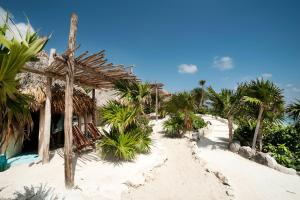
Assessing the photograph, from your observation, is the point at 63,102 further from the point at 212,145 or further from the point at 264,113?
the point at 264,113

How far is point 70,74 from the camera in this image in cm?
462

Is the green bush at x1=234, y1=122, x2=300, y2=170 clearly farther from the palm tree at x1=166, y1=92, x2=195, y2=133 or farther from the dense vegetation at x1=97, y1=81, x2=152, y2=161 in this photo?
the dense vegetation at x1=97, y1=81, x2=152, y2=161

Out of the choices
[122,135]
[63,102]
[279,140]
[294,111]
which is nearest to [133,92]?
[122,135]

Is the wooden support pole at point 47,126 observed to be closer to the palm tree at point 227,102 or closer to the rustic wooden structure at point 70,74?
the rustic wooden structure at point 70,74

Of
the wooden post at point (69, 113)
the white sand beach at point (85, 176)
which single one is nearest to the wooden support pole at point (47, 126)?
the white sand beach at point (85, 176)

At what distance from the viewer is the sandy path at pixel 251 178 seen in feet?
16.3

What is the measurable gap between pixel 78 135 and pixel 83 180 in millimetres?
2422

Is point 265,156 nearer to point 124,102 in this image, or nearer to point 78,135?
point 124,102

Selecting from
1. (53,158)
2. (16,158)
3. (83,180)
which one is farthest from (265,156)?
(16,158)

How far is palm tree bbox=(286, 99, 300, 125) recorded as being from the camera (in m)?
8.56

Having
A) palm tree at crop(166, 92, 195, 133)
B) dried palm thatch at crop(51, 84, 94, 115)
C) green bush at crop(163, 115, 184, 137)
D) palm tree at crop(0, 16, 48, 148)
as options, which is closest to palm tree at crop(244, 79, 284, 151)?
palm tree at crop(166, 92, 195, 133)

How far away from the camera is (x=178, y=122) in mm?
11594

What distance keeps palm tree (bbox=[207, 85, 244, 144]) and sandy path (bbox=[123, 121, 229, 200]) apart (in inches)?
123

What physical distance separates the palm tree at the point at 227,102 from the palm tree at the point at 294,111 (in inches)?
82.5
